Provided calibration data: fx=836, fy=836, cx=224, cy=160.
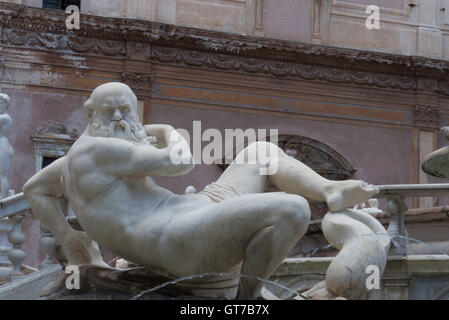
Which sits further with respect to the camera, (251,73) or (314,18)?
(314,18)

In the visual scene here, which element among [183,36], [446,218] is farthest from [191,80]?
[446,218]

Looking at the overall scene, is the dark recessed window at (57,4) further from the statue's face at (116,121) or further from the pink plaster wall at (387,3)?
the statue's face at (116,121)

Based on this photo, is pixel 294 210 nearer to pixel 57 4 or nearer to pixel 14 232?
pixel 14 232

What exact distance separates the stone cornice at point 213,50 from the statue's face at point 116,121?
1216 centimetres

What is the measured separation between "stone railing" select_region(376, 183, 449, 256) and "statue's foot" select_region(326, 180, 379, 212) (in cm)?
167

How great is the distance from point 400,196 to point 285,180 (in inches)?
80.4

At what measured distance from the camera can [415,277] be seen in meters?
5.34

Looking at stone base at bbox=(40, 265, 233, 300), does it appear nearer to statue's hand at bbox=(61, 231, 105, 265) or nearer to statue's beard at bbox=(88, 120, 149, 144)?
statue's hand at bbox=(61, 231, 105, 265)

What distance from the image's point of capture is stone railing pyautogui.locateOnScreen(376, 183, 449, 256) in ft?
18.2

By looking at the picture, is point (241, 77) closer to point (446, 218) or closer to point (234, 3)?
point (234, 3)

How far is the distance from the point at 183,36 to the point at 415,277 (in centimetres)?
1148

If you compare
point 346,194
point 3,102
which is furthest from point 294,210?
point 3,102

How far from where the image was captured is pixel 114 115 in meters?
3.86

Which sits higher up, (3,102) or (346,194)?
(3,102)
